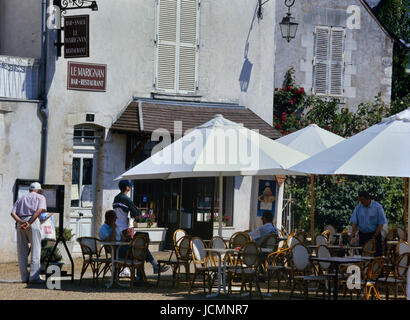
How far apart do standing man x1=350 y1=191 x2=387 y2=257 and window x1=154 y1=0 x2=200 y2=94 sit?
21.8 ft

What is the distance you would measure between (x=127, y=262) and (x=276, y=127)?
9.28 m

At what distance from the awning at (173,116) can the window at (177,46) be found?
0.43 m

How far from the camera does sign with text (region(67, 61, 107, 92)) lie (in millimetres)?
17781

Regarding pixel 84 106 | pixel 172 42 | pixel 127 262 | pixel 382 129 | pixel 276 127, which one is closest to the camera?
pixel 382 129

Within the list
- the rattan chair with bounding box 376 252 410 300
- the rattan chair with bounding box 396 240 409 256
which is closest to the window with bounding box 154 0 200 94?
the rattan chair with bounding box 396 240 409 256

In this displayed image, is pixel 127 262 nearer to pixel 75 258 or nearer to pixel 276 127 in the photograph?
pixel 75 258

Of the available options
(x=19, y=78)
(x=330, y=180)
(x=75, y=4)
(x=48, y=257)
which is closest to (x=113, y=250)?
(x=48, y=257)

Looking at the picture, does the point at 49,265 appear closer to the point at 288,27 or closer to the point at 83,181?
the point at 83,181

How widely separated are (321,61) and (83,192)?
25.3 feet

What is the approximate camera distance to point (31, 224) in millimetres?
13453

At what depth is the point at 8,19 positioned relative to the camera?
19.1 meters

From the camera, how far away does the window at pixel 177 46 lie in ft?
62.8

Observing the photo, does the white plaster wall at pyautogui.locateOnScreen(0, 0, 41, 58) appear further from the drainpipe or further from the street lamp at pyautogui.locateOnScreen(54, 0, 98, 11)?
the street lamp at pyautogui.locateOnScreen(54, 0, 98, 11)

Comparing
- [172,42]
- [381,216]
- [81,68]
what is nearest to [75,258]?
[81,68]
